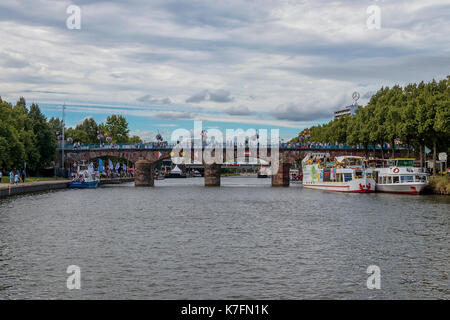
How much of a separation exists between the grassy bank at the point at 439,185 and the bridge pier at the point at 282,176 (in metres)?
53.5

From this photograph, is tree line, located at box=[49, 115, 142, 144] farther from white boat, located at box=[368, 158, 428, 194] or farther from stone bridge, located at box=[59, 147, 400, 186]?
white boat, located at box=[368, 158, 428, 194]

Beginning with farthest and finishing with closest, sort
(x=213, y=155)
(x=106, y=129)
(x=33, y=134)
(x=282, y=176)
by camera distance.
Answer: (x=106, y=129) < (x=282, y=176) < (x=213, y=155) < (x=33, y=134)

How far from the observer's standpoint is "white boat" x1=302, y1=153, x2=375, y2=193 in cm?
9856

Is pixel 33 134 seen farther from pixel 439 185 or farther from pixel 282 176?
pixel 439 185

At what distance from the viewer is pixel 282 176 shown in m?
143

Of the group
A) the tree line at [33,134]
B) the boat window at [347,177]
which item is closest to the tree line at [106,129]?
the tree line at [33,134]

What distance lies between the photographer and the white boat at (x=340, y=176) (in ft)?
323

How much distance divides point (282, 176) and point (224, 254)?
11046cm

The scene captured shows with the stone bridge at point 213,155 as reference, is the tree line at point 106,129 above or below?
above

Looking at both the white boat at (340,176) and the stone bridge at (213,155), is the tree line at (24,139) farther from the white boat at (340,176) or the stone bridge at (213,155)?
the white boat at (340,176)

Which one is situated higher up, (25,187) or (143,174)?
(143,174)

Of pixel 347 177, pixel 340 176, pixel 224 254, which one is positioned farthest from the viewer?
pixel 340 176

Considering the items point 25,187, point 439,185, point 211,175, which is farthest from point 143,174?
point 439,185

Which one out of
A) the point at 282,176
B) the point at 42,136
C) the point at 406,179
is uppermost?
the point at 42,136
